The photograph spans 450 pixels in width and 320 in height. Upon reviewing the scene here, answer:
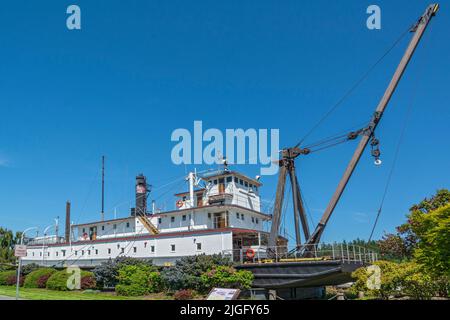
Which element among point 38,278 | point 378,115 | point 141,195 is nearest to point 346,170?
point 378,115

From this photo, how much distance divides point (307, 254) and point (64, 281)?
18.9 metres

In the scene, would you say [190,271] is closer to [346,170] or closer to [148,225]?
[148,225]

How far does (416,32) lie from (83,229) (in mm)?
35877

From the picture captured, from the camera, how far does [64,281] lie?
1212 inches

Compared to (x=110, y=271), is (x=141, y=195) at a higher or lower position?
higher

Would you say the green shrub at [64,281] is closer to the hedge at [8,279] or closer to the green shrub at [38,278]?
the green shrub at [38,278]

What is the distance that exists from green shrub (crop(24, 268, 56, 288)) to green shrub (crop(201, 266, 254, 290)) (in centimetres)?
1594

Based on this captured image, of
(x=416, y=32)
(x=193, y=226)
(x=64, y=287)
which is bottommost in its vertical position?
(x=64, y=287)

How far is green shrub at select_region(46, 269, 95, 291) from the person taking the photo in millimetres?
30562

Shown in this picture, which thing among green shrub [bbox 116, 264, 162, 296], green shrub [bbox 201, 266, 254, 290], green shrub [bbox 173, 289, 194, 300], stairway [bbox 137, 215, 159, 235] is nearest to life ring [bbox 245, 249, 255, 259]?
green shrub [bbox 201, 266, 254, 290]

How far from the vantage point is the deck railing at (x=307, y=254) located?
23.0 m

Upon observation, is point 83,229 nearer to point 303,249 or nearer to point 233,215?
point 233,215
